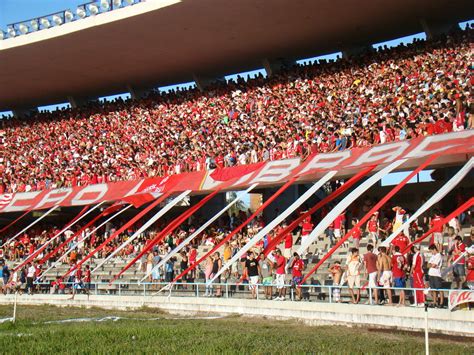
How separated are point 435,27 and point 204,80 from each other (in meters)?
13.4

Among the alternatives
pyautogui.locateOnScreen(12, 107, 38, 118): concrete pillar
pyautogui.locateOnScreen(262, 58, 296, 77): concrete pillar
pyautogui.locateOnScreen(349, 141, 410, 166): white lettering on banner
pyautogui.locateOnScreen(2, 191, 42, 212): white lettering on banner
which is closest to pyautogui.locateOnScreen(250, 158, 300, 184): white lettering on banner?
pyautogui.locateOnScreen(349, 141, 410, 166): white lettering on banner

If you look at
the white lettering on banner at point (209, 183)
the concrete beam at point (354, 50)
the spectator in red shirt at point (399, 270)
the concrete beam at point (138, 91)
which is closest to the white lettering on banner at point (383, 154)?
the spectator in red shirt at point (399, 270)

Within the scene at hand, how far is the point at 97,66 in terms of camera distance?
137 ft

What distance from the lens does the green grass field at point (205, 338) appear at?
41.4 ft

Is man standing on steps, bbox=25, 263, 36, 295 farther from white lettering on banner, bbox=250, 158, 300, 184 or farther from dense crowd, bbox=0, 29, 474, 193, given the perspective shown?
white lettering on banner, bbox=250, 158, 300, 184

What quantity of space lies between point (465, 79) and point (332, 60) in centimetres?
954

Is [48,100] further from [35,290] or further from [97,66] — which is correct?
[35,290]

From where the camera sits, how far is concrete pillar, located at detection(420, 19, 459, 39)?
33.0 meters

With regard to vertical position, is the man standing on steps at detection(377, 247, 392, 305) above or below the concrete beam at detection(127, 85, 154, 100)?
below

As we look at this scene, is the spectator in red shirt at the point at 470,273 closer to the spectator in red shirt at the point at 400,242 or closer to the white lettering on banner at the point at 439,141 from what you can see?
the spectator in red shirt at the point at 400,242

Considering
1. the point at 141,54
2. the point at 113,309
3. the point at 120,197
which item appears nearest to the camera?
the point at 113,309

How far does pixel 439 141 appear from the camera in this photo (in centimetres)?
2170

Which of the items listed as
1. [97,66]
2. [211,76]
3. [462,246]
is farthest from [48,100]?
[462,246]

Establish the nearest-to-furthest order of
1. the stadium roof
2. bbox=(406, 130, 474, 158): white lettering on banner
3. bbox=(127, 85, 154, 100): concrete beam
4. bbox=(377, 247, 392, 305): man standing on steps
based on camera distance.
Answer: bbox=(377, 247, 392, 305): man standing on steps, bbox=(406, 130, 474, 158): white lettering on banner, the stadium roof, bbox=(127, 85, 154, 100): concrete beam
